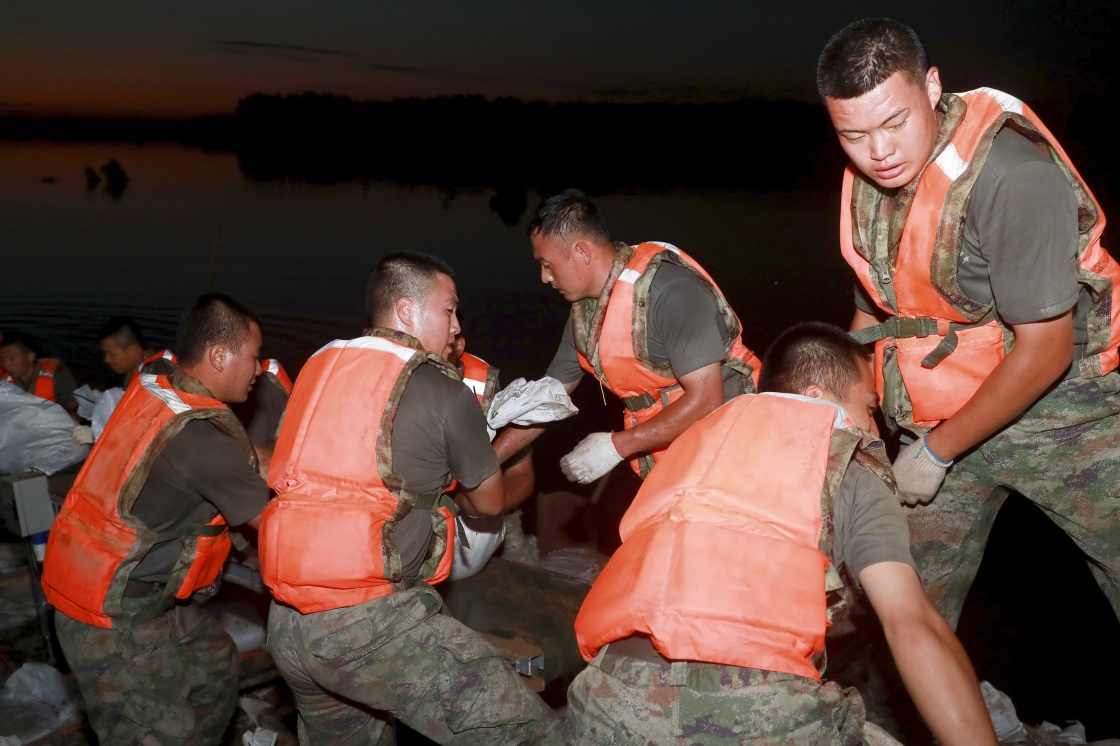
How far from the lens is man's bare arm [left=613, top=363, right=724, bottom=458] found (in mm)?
3508

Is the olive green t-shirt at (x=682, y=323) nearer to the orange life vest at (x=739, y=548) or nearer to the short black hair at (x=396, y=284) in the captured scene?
the short black hair at (x=396, y=284)

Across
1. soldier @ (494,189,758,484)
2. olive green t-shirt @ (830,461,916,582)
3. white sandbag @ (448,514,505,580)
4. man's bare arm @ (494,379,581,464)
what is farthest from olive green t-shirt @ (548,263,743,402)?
olive green t-shirt @ (830,461,916,582)

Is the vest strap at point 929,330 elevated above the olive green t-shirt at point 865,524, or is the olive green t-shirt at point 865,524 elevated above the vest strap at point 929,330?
the vest strap at point 929,330

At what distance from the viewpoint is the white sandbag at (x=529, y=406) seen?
363 cm

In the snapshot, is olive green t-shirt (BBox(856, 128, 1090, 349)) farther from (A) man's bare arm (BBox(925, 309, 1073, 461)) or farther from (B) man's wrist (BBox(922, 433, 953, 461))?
(B) man's wrist (BBox(922, 433, 953, 461))

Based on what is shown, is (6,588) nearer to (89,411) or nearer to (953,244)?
(89,411)

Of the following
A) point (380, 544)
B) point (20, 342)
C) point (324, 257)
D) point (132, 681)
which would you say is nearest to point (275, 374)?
point (132, 681)

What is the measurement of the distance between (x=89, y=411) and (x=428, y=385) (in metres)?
3.95

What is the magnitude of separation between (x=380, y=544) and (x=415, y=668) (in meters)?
0.37

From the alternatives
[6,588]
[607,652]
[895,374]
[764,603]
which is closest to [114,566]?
[607,652]

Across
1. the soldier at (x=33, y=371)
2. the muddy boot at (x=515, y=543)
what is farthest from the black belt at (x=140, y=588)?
the soldier at (x=33, y=371)

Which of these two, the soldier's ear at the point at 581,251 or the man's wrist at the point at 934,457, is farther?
the soldier's ear at the point at 581,251

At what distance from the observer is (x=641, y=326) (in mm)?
3604

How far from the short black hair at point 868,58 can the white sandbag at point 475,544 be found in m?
2.20
